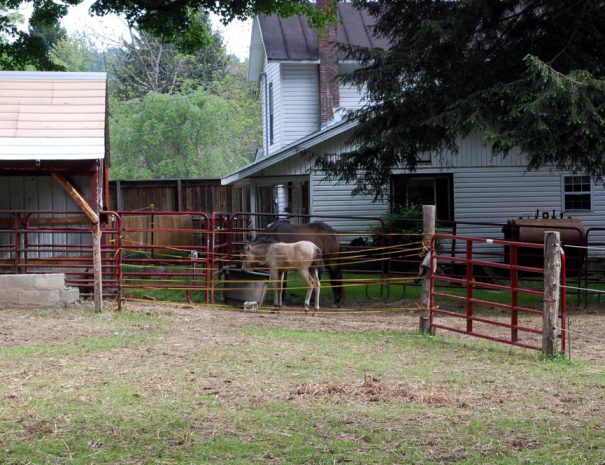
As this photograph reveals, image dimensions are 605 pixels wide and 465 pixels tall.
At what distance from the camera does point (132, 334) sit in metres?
11.6

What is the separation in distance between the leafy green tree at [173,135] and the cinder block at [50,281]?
86.2 ft

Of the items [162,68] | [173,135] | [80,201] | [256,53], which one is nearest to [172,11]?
[80,201]

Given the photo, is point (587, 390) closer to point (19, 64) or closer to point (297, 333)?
point (297, 333)

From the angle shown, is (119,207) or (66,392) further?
(119,207)

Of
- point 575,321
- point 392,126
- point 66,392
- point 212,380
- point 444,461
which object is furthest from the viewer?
point 392,126

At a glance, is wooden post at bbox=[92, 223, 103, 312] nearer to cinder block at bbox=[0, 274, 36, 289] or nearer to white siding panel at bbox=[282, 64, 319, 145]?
cinder block at bbox=[0, 274, 36, 289]

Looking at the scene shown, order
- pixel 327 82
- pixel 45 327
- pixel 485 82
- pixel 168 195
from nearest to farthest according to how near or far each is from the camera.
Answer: pixel 45 327
pixel 485 82
pixel 327 82
pixel 168 195

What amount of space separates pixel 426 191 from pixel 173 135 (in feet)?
65.8

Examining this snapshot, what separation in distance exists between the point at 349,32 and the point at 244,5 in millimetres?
9603

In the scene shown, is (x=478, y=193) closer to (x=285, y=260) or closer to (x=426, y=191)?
(x=426, y=191)

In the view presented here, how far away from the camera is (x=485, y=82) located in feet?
50.9

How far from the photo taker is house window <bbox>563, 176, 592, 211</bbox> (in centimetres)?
2364

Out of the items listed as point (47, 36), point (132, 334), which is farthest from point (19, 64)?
point (47, 36)

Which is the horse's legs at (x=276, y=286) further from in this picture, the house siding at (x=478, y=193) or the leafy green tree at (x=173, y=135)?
the leafy green tree at (x=173, y=135)
